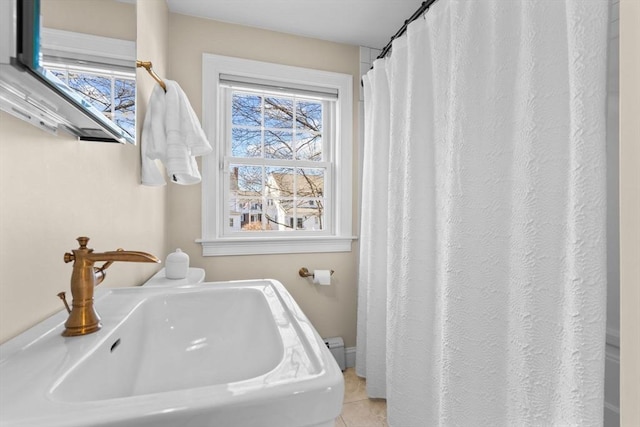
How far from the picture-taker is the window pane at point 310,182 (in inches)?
81.4

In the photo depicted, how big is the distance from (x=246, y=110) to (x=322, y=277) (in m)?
1.20

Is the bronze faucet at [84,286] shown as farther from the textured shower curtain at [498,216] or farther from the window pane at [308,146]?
the window pane at [308,146]

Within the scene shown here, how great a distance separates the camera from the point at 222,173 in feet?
6.17

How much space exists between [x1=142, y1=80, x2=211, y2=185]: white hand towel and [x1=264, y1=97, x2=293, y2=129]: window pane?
78cm

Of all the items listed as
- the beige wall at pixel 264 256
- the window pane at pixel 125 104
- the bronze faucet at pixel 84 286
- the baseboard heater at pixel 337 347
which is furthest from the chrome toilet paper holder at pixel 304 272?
the bronze faucet at pixel 84 286

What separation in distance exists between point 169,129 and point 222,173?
64 cm

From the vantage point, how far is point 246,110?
1.97 meters

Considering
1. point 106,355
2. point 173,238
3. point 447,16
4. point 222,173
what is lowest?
point 106,355

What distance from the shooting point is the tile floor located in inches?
60.1

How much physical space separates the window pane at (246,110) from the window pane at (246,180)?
300 mm

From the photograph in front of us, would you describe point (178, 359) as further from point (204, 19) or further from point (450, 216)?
point (204, 19)

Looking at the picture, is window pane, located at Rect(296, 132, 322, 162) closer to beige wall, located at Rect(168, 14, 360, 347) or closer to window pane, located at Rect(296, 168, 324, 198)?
window pane, located at Rect(296, 168, 324, 198)

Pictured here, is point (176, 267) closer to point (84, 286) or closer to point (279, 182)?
point (84, 286)

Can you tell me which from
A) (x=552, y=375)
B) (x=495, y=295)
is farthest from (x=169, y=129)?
(x=552, y=375)
